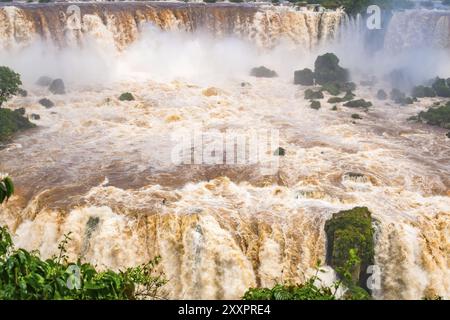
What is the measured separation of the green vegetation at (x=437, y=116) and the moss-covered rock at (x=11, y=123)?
69.8 feet

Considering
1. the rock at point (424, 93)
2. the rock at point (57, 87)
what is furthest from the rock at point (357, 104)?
the rock at point (57, 87)

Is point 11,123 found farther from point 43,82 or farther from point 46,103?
point 43,82

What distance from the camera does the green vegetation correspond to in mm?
28184

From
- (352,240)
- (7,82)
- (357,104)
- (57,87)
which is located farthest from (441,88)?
(7,82)

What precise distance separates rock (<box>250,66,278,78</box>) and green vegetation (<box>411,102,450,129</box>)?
1313 cm

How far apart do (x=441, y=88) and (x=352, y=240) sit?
2204 centimetres

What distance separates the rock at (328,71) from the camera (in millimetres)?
36562

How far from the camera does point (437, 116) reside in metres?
28.4

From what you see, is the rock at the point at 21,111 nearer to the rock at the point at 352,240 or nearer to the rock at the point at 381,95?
the rock at the point at 352,240

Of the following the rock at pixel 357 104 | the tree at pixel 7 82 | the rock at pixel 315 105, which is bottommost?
the rock at pixel 357 104

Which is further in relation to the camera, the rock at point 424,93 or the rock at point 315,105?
the rock at point 424,93

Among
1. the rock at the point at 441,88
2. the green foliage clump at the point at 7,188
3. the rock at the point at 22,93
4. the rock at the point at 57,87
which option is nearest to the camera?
the green foliage clump at the point at 7,188

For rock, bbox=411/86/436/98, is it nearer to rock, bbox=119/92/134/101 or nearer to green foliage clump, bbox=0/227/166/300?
rock, bbox=119/92/134/101

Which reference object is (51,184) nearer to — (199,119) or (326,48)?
(199,119)
